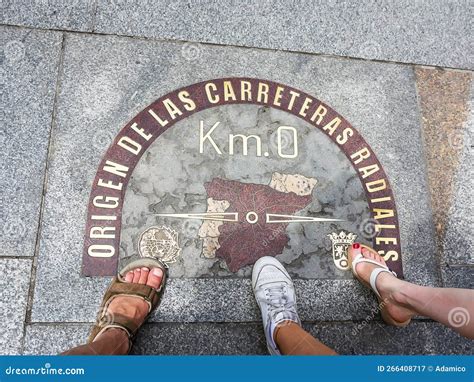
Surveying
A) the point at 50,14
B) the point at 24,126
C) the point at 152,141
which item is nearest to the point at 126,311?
the point at 152,141

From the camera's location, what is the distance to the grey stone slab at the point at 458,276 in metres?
2.65

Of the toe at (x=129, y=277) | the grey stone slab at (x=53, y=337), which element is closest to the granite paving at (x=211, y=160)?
the grey stone slab at (x=53, y=337)

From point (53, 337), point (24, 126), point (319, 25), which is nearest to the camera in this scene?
point (53, 337)

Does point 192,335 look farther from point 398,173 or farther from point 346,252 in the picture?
point 398,173

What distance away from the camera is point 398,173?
2801 mm

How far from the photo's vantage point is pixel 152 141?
266 centimetres

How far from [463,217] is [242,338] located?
1630mm

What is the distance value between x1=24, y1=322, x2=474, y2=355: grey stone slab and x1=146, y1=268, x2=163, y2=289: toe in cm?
23

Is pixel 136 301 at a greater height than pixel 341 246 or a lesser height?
lesser

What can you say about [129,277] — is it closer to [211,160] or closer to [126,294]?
[126,294]

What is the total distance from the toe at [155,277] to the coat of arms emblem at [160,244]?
7 cm

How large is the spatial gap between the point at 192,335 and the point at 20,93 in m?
1.82

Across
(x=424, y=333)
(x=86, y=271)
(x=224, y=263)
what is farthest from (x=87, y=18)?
(x=424, y=333)

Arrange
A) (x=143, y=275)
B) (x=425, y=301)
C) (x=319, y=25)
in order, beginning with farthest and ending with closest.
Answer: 1. (x=319, y=25)
2. (x=143, y=275)
3. (x=425, y=301)
